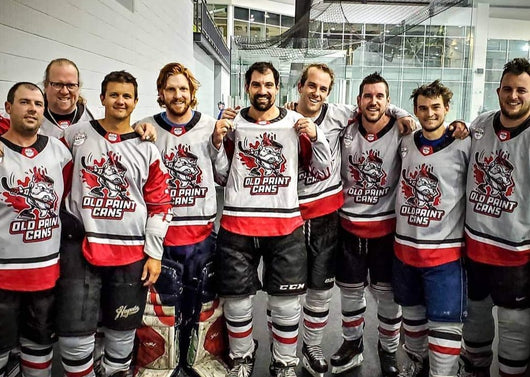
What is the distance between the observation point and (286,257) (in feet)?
7.09

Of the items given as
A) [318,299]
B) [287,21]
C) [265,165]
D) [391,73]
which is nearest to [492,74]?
[391,73]

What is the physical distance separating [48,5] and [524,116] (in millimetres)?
2792

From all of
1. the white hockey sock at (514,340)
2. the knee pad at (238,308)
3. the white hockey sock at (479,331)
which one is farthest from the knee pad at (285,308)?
the white hockey sock at (514,340)

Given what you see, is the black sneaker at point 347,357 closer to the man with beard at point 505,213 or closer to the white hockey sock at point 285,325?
the white hockey sock at point 285,325

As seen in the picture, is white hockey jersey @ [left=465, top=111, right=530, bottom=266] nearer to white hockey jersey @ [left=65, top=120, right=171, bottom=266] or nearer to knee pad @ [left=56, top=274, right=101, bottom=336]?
white hockey jersey @ [left=65, top=120, right=171, bottom=266]

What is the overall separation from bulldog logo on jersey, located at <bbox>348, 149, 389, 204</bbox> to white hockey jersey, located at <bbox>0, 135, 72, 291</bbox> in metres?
1.36

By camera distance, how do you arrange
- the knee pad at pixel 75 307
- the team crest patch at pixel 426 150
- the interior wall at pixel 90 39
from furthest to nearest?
the interior wall at pixel 90 39 → the team crest patch at pixel 426 150 → the knee pad at pixel 75 307

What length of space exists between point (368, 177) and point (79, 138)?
4.40 feet

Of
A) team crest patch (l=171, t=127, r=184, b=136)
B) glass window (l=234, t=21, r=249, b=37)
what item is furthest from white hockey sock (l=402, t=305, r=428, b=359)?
glass window (l=234, t=21, r=249, b=37)

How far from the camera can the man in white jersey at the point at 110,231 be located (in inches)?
73.7

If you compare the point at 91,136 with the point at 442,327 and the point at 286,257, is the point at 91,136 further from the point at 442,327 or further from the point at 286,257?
the point at 442,327

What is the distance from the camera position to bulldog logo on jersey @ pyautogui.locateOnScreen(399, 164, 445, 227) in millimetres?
2057

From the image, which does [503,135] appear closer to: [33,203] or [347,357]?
[347,357]

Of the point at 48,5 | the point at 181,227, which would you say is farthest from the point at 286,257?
the point at 48,5
